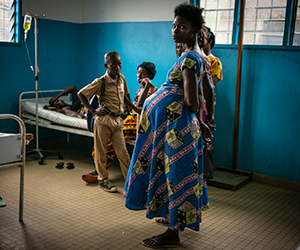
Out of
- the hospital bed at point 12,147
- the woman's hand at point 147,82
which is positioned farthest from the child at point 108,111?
the hospital bed at point 12,147

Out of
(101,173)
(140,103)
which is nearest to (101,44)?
(140,103)

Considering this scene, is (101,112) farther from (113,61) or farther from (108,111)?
(113,61)

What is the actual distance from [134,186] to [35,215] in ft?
4.31

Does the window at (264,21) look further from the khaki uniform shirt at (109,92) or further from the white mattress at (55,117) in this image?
the white mattress at (55,117)

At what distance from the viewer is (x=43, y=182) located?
4.79 m

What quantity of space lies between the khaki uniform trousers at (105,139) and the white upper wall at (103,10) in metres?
2.31

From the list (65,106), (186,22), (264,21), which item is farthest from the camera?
(65,106)

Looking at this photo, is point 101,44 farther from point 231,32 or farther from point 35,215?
point 35,215

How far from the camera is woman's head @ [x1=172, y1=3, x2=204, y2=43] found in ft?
9.19

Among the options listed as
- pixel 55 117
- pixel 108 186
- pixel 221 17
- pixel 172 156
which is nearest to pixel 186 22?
pixel 172 156

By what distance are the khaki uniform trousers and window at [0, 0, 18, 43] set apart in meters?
2.73

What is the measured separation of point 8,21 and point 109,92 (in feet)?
9.17

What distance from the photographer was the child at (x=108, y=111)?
175 inches

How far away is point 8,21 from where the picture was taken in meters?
6.09
